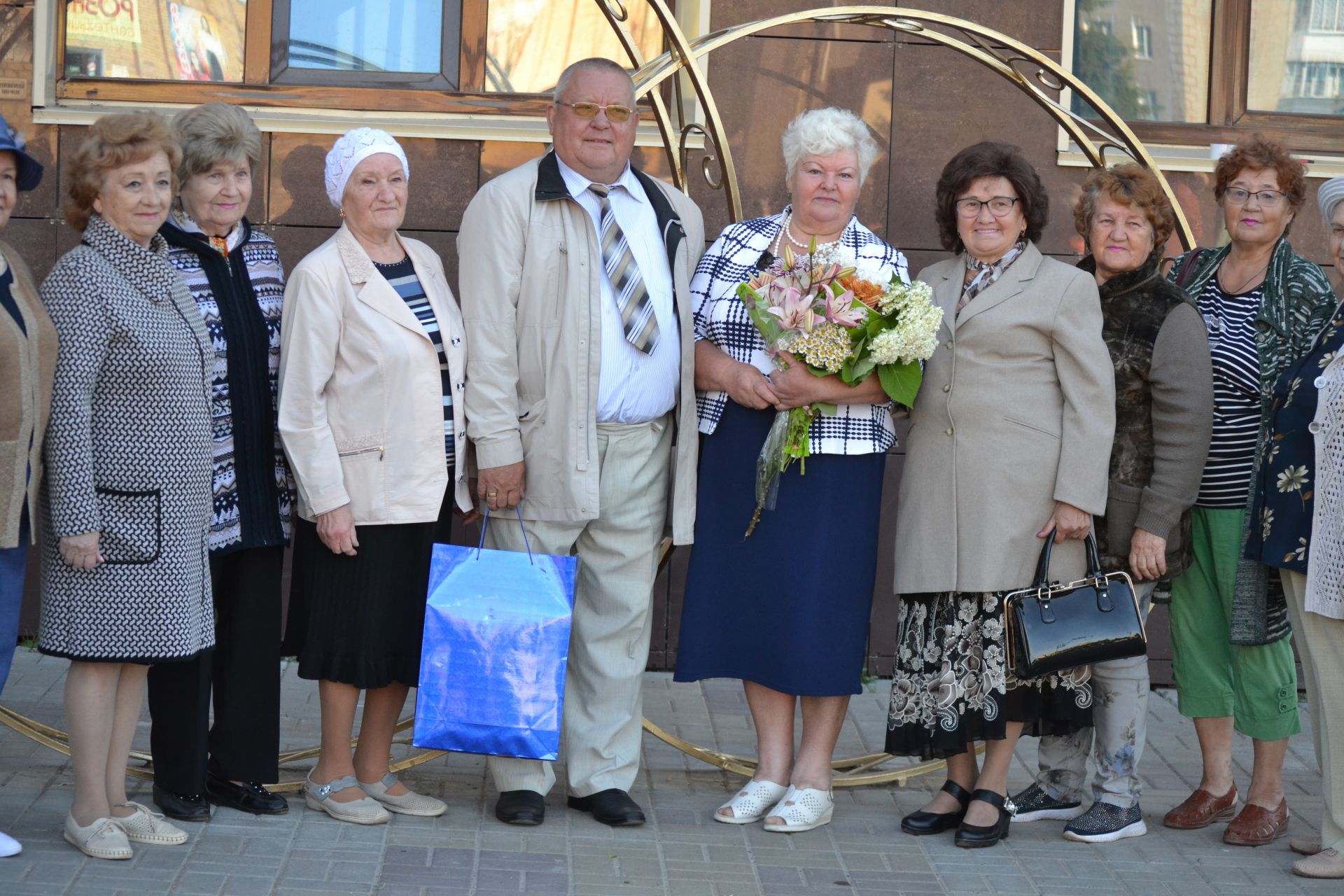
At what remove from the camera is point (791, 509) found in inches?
169

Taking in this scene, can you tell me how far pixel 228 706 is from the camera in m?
4.24

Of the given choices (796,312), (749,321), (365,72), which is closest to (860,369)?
(796,312)

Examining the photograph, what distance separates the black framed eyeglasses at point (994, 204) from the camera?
421cm

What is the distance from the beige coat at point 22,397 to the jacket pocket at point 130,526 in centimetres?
18

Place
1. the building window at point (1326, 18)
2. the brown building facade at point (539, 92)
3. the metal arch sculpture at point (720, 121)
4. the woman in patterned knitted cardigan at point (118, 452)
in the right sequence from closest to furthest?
1. the woman in patterned knitted cardigan at point (118, 452)
2. the metal arch sculpture at point (720, 121)
3. the brown building facade at point (539, 92)
4. the building window at point (1326, 18)

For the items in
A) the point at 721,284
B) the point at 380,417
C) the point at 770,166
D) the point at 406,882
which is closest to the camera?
the point at 406,882

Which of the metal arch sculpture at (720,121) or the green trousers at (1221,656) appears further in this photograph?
the metal arch sculpture at (720,121)

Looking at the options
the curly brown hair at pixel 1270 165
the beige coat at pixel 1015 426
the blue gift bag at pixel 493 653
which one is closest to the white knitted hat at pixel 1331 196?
the curly brown hair at pixel 1270 165

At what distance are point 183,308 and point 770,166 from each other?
3048 millimetres

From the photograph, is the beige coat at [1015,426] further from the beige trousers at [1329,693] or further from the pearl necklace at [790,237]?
the beige trousers at [1329,693]

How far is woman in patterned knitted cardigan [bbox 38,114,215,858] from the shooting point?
368 cm

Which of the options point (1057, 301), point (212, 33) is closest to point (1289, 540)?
point (1057, 301)

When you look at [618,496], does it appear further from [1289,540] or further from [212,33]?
[212,33]

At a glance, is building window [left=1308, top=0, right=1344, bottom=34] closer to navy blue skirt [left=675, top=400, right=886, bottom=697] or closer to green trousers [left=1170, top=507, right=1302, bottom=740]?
green trousers [left=1170, top=507, right=1302, bottom=740]
